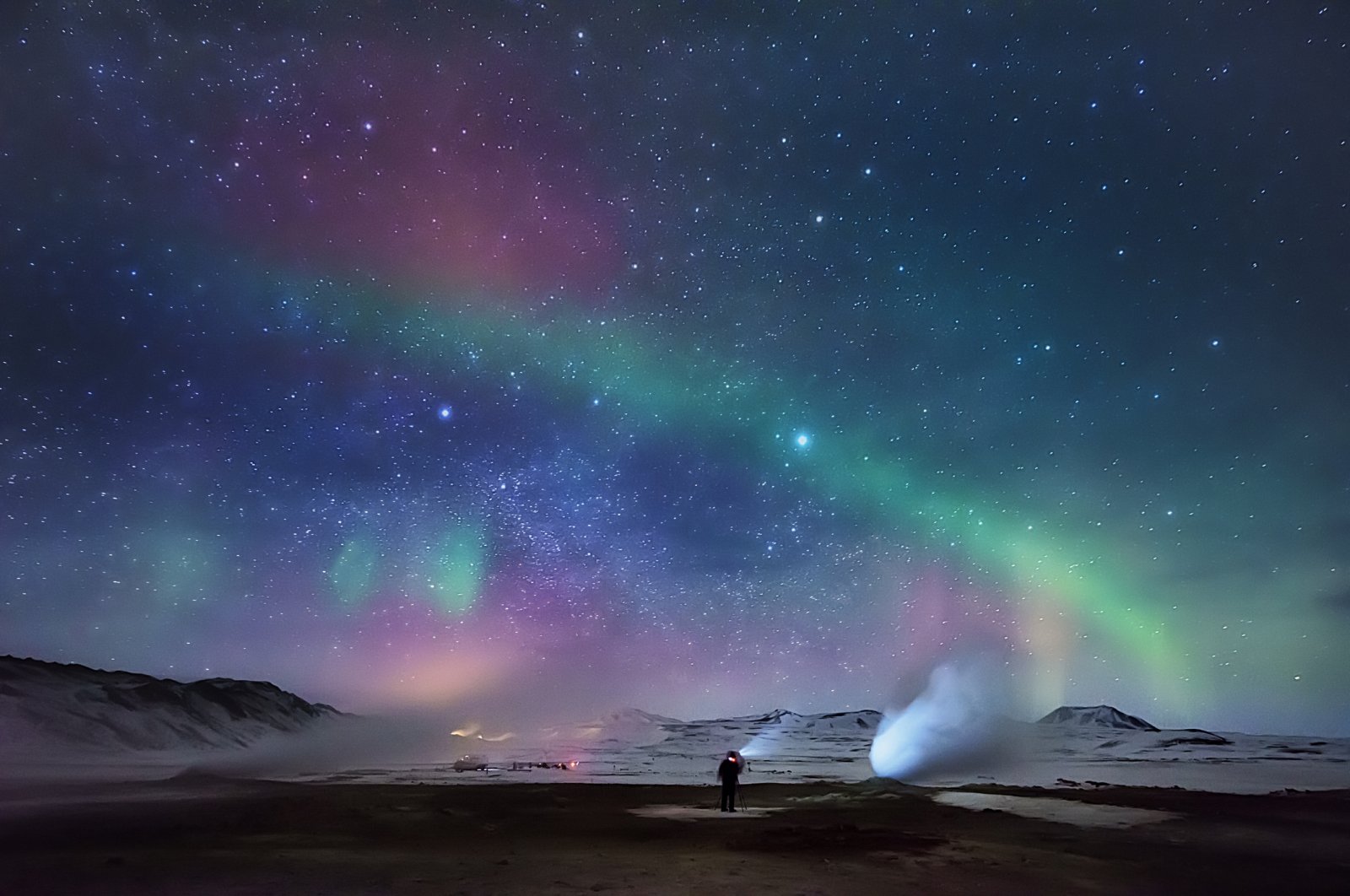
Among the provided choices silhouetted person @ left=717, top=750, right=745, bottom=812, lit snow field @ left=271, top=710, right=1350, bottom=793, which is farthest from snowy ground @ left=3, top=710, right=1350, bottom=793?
silhouetted person @ left=717, top=750, right=745, bottom=812

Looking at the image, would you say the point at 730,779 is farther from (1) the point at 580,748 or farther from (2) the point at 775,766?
(1) the point at 580,748

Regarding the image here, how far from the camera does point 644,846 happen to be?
1944 centimetres

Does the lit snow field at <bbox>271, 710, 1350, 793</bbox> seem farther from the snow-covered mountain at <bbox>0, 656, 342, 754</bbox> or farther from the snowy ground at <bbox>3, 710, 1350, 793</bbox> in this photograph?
the snow-covered mountain at <bbox>0, 656, 342, 754</bbox>

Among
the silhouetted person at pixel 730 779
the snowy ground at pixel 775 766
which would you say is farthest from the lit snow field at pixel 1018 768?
the silhouetted person at pixel 730 779

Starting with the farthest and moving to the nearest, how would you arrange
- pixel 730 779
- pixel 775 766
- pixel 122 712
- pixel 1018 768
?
1. pixel 122 712
2. pixel 775 766
3. pixel 1018 768
4. pixel 730 779

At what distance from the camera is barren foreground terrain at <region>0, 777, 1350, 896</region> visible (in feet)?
49.1

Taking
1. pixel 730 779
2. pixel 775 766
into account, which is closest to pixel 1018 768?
pixel 775 766

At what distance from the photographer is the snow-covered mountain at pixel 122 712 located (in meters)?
107

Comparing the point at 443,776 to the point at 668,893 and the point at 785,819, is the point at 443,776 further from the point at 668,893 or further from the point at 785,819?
the point at 668,893

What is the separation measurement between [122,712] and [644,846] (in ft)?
438

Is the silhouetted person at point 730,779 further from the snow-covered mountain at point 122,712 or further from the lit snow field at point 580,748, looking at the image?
the snow-covered mountain at point 122,712

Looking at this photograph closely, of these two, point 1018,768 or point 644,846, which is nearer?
point 644,846

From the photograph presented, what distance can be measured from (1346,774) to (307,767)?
73.3 metres

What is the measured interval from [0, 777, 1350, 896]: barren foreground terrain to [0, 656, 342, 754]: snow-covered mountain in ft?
310
